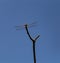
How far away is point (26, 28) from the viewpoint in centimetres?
962

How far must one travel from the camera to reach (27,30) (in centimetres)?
959

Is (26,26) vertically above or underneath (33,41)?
above

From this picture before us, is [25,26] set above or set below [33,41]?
above

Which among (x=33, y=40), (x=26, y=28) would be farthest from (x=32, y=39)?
(x=26, y=28)

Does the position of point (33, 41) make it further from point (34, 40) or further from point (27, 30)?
point (27, 30)

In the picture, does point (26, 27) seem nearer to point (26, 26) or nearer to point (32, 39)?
point (26, 26)

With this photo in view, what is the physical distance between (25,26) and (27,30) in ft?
0.85

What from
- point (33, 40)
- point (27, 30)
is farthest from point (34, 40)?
point (27, 30)

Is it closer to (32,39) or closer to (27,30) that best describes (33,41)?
(32,39)

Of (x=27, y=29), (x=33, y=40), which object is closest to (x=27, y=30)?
(x=27, y=29)

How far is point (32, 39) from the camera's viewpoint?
9.98m

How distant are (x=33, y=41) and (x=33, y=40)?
6 centimetres

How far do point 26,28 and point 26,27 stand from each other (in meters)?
0.07

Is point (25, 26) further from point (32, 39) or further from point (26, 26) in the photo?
point (32, 39)
